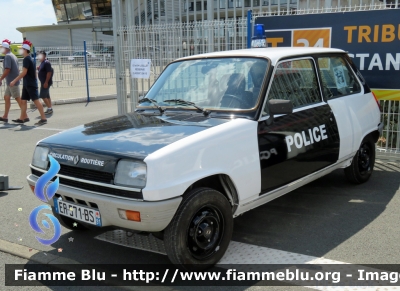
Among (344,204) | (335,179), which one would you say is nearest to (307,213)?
(344,204)

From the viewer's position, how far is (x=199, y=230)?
3580mm

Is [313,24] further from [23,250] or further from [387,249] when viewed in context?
[23,250]

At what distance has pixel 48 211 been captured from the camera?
16.3ft

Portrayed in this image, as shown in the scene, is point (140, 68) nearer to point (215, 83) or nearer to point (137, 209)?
point (215, 83)

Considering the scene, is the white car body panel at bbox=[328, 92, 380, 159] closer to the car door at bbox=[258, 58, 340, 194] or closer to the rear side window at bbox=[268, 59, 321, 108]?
the car door at bbox=[258, 58, 340, 194]

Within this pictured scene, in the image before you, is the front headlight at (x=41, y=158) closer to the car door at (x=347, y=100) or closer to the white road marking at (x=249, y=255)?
the white road marking at (x=249, y=255)

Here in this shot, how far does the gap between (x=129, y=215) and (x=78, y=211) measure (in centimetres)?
56

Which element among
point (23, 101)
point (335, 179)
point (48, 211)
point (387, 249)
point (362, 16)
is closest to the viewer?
point (387, 249)

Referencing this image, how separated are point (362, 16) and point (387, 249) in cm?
397

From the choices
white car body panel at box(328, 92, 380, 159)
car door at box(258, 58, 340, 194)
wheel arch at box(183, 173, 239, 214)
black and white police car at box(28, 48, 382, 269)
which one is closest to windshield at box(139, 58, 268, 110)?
black and white police car at box(28, 48, 382, 269)

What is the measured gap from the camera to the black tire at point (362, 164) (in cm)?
571

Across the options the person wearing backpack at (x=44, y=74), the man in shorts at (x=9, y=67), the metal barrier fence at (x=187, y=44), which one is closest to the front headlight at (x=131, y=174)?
the metal barrier fence at (x=187, y=44)

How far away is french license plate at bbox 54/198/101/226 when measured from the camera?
138 inches

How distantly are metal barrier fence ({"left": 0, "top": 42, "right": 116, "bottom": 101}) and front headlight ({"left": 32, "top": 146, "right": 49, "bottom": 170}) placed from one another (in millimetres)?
13505
